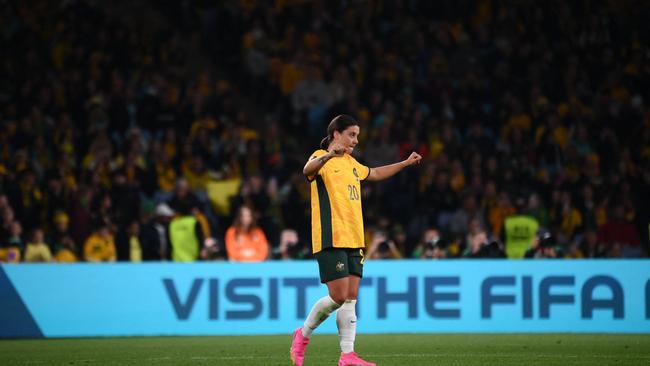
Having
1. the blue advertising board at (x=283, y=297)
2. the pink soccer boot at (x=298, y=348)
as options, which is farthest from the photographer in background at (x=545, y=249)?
the pink soccer boot at (x=298, y=348)

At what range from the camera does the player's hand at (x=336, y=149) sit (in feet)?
32.7

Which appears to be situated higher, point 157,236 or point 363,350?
point 157,236

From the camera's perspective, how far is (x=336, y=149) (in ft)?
32.9

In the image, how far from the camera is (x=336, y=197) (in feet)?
33.1

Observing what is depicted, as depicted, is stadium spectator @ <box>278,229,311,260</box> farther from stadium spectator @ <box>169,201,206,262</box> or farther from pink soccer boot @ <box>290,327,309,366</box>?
pink soccer boot @ <box>290,327,309,366</box>

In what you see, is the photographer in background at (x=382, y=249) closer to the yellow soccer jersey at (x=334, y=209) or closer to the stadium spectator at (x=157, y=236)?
the stadium spectator at (x=157, y=236)

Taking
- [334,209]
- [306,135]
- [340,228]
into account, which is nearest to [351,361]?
[340,228]

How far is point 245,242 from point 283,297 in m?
1.73

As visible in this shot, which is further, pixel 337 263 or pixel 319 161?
pixel 337 263

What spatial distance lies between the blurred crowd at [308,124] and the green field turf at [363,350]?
246 centimetres

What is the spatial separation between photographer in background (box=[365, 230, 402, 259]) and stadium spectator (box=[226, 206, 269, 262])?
1.57 m

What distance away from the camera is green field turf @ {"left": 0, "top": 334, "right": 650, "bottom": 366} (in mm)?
11562

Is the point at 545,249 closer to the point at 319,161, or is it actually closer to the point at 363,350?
the point at 363,350

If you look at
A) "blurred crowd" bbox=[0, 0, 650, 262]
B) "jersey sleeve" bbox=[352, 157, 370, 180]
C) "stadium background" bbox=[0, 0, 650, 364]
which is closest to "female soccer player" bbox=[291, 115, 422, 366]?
"jersey sleeve" bbox=[352, 157, 370, 180]
